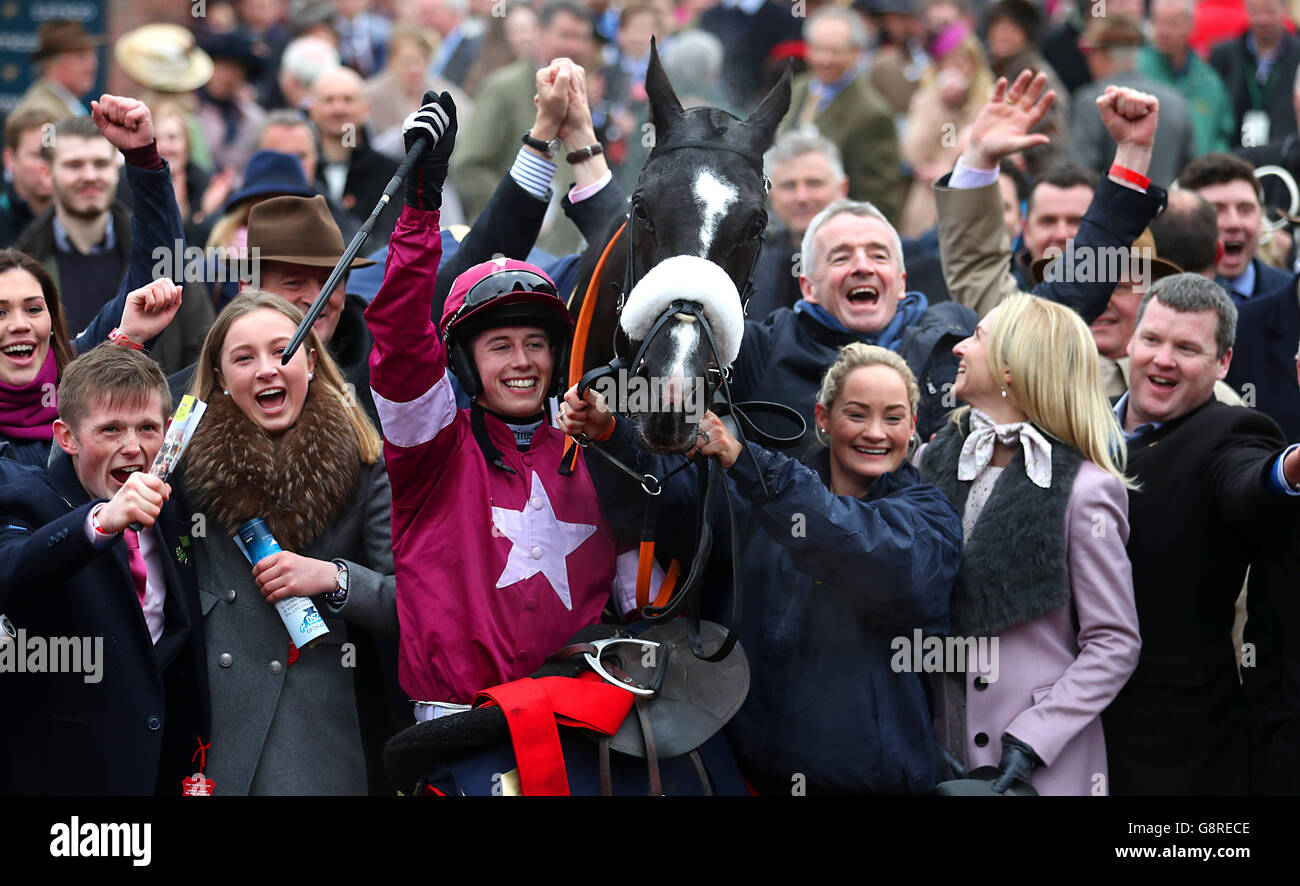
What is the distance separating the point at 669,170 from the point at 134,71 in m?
7.46

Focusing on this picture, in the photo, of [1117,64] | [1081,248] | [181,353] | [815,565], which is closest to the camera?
[815,565]

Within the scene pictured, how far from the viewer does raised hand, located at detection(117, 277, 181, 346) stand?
184 inches

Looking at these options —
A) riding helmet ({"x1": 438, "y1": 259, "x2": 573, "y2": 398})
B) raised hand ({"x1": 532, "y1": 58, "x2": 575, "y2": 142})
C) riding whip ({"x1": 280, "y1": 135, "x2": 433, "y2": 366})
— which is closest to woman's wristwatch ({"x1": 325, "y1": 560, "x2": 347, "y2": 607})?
riding helmet ({"x1": 438, "y1": 259, "x2": 573, "y2": 398})

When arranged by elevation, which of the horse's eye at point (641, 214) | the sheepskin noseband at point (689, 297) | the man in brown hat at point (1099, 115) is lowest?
the sheepskin noseband at point (689, 297)

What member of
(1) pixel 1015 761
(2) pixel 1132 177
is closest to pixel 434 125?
(1) pixel 1015 761

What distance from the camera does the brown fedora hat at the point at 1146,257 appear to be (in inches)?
235

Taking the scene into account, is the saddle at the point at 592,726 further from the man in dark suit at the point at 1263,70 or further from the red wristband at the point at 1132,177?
the man in dark suit at the point at 1263,70

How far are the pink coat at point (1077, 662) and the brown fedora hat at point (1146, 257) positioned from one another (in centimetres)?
156

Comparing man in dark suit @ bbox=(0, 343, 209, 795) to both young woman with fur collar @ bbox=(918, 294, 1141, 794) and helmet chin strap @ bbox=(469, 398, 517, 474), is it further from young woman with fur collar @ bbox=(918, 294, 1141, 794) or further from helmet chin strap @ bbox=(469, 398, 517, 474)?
young woman with fur collar @ bbox=(918, 294, 1141, 794)

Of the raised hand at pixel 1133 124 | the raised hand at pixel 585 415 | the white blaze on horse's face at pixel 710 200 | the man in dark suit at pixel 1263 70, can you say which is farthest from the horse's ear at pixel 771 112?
the man in dark suit at pixel 1263 70

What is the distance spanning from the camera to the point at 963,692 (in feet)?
15.1
